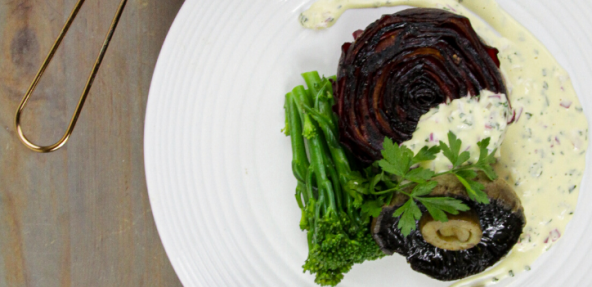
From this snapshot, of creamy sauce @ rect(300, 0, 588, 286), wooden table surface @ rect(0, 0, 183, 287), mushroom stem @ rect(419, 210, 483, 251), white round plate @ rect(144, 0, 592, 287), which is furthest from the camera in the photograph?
wooden table surface @ rect(0, 0, 183, 287)

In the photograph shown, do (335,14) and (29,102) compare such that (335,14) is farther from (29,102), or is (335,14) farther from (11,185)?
(11,185)

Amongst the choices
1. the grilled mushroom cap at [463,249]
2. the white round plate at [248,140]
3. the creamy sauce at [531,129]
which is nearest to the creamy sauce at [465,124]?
the grilled mushroom cap at [463,249]

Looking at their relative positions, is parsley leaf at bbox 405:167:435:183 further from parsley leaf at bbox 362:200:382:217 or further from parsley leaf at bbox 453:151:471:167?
parsley leaf at bbox 362:200:382:217

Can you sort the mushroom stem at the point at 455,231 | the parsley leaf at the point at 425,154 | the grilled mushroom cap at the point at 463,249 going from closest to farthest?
the mushroom stem at the point at 455,231, the parsley leaf at the point at 425,154, the grilled mushroom cap at the point at 463,249

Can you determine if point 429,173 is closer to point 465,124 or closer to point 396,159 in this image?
point 396,159

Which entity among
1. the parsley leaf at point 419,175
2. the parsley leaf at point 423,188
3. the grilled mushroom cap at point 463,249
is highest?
the parsley leaf at point 419,175

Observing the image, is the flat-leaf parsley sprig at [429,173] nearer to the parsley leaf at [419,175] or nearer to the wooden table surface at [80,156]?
the parsley leaf at [419,175]

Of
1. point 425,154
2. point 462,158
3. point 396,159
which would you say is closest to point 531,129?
point 462,158

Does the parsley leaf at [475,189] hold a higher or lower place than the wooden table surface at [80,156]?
lower

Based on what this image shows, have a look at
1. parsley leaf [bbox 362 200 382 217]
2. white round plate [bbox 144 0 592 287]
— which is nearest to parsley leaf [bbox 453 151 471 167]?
parsley leaf [bbox 362 200 382 217]
